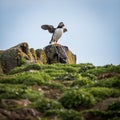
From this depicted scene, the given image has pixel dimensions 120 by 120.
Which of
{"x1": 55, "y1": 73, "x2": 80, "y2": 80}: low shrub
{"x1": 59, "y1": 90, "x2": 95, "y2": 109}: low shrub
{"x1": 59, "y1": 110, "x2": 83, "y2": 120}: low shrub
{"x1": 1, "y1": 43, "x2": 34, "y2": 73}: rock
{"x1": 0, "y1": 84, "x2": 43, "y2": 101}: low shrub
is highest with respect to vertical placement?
{"x1": 1, "y1": 43, "x2": 34, "y2": 73}: rock

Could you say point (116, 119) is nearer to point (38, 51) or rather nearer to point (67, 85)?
point (67, 85)

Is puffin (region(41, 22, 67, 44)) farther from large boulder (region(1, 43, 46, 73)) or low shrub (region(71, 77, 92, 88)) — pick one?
low shrub (region(71, 77, 92, 88))

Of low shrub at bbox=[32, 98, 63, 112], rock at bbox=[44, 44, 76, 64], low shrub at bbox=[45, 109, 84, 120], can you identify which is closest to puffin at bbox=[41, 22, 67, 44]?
rock at bbox=[44, 44, 76, 64]

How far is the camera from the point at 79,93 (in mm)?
16609

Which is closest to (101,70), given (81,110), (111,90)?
(111,90)

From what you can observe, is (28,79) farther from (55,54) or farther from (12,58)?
(55,54)

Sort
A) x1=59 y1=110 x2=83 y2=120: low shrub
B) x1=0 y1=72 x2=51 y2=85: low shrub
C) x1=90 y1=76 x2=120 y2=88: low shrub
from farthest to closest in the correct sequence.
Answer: x1=0 y1=72 x2=51 y2=85: low shrub → x1=90 y1=76 x2=120 y2=88: low shrub → x1=59 y1=110 x2=83 y2=120: low shrub

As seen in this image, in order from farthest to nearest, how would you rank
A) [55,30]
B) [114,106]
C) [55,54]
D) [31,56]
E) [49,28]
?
[49,28]
[55,30]
[55,54]
[31,56]
[114,106]

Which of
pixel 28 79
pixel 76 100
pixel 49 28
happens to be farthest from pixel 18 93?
pixel 49 28

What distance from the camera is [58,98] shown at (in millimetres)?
17188

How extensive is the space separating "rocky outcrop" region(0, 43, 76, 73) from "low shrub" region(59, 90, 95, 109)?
478 inches

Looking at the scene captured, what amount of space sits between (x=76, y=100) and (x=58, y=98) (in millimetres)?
982

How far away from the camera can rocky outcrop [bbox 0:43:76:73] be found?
96.3 ft

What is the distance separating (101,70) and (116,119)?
8653mm
